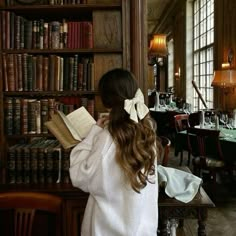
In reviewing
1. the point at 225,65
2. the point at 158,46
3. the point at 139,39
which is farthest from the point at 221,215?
the point at 158,46

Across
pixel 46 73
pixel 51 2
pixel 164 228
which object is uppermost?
pixel 51 2

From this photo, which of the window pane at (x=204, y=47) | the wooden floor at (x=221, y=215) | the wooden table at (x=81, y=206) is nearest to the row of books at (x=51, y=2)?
the wooden table at (x=81, y=206)

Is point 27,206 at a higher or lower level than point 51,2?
lower

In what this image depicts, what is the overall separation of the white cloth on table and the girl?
0.41m

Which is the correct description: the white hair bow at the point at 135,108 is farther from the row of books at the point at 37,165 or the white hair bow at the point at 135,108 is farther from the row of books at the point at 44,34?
the row of books at the point at 44,34

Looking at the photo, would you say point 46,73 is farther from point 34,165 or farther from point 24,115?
point 34,165

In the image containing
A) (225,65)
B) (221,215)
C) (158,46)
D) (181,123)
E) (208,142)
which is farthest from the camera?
(158,46)

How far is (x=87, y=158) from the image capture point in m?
1.79

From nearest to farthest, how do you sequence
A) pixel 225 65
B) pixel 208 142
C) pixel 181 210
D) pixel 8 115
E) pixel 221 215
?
pixel 181 210 → pixel 8 115 → pixel 221 215 → pixel 208 142 → pixel 225 65

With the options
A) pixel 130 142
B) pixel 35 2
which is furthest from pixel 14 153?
pixel 130 142

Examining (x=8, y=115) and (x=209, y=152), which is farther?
(x=209, y=152)

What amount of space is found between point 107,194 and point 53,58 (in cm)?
134

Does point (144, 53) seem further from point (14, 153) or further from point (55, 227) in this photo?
point (55, 227)

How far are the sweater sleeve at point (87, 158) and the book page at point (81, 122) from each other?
38 centimetres
